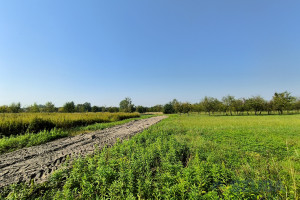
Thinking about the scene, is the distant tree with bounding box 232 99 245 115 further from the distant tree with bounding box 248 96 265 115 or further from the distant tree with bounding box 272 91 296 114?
the distant tree with bounding box 272 91 296 114

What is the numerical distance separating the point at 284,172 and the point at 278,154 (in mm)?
2967

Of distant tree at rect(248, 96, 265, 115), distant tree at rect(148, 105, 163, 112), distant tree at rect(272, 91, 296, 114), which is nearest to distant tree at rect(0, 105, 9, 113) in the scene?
distant tree at rect(148, 105, 163, 112)

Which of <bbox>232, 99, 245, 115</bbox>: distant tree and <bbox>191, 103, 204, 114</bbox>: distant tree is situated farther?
A: <bbox>191, 103, 204, 114</bbox>: distant tree

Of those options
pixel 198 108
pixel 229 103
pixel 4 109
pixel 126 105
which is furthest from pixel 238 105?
pixel 4 109

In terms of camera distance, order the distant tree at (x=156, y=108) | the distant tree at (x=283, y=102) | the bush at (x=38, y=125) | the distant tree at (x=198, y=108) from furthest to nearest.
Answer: the distant tree at (x=156, y=108), the distant tree at (x=198, y=108), the distant tree at (x=283, y=102), the bush at (x=38, y=125)

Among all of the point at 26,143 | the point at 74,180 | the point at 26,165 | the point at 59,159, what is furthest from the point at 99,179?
the point at 26,143

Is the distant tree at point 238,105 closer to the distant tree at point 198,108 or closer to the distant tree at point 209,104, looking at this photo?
the distant tree at point 209,104

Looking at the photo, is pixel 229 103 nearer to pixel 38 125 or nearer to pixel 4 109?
pixel 38 125

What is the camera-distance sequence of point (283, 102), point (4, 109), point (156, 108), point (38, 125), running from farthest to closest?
point (156, 108)
point (283, 102)
point (4, 109)
point (38, 125)

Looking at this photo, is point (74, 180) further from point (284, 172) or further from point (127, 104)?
point (127, 104)

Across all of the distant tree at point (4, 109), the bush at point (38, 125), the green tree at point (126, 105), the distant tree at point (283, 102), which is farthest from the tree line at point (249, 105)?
the distant tree at point (4, 109)

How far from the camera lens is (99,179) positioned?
380cm

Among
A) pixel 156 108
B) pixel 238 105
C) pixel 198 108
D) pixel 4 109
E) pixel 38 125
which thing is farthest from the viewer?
pixel 156 108

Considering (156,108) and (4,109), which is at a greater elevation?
(156,108)
